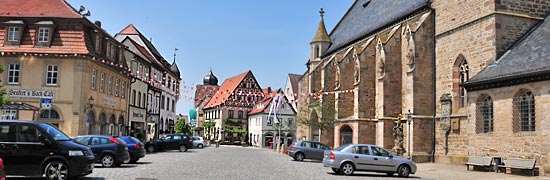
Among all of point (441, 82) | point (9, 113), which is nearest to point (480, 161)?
point (441, 82)

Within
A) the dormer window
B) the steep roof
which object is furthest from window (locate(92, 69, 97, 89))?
the steep roof

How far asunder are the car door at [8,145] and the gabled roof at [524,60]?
17040 mm

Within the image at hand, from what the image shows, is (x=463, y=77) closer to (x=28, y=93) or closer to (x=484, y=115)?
(x=484, y=115)

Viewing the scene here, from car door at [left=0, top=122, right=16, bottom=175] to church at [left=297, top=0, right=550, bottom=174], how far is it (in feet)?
55.8

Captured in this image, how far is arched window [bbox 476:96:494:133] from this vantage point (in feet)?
69.9

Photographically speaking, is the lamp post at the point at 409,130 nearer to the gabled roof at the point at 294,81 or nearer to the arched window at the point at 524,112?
the arched window at the point at 524,112

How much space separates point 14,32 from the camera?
2772 cm

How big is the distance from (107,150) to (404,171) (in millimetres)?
11038

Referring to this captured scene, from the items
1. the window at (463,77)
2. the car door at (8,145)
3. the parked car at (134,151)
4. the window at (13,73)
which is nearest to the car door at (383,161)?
the window at (463,77)

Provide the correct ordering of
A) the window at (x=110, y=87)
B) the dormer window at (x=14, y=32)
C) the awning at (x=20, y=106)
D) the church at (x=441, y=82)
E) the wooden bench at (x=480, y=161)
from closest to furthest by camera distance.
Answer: the church at (x=441, y=82) → the wooden bench at (x=480, y=161) → the awning at (x=20, y=106) → the dormer window at (x=14, y=32) → the window at (x=110, y=87)

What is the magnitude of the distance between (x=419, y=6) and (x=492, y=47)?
8283 mm

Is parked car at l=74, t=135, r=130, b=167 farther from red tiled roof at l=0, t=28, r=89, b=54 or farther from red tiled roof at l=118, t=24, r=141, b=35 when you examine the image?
red tiled roof at l=118, t=24, r=141, b=35

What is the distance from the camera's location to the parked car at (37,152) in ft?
38.9

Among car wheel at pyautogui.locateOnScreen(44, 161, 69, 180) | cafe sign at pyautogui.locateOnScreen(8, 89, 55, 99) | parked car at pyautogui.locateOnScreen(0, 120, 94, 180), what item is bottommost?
car wheel at pyautogui.locateOnScreen(44, 161, 69, 180)
